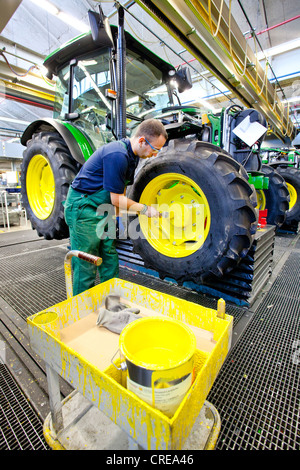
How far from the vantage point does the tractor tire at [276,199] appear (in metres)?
4.11

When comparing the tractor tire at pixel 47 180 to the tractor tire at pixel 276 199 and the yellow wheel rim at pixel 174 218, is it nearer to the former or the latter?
the yellow wheel rim at pixel 174 218

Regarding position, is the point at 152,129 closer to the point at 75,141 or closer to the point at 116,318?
the point at 116,318

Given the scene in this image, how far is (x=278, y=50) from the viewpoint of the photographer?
4.58 meters

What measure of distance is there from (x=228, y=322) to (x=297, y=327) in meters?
1.20

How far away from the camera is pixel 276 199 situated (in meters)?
4.16

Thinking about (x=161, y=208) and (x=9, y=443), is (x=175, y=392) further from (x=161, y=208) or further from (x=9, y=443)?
(x=161, y=208)

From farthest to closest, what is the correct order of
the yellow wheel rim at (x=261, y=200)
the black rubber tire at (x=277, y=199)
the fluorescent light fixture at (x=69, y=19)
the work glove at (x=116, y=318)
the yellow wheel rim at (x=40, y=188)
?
the yellow wheel rim at (x=261, y=200), the black rubber tire at (x=277, y=199), the fluorescent light fixture at (x=69, y=19), the yellow wheel rim at (x=40, y=188), the work glove at (x=116, y=318)

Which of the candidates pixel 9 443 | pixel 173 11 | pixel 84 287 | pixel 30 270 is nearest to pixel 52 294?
pixel 84 287

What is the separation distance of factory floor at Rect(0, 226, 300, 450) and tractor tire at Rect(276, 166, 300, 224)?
281 centimetres

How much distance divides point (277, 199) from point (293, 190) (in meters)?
1.33

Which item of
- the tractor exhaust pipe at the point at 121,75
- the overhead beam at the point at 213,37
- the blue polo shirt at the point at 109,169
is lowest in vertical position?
the blue polo shirt at the point at 109,169
